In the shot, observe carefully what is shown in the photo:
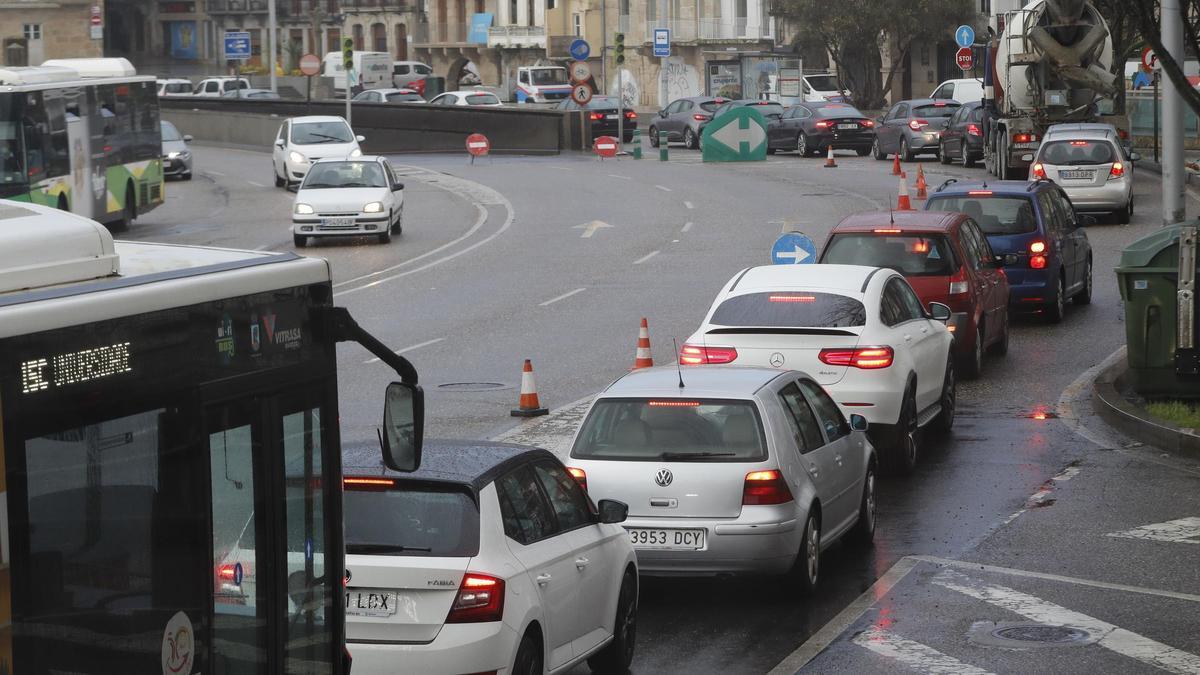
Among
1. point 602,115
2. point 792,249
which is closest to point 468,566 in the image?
point 792,249

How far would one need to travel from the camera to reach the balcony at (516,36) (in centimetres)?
10650

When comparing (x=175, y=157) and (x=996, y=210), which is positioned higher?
(x=175, y=157)

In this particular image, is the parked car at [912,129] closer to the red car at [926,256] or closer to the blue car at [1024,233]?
the blue car at [1024,233]

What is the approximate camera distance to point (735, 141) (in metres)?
51.9

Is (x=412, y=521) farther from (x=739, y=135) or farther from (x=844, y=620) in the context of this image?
(x=739, y=135)

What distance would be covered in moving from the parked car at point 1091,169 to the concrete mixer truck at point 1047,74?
13.3 feet

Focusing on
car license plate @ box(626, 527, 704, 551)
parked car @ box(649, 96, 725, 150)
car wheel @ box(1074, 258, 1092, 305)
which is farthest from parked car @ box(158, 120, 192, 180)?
car license plate @ box(626, 527, 704, 551)

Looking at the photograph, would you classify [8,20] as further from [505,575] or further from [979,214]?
[505,575]

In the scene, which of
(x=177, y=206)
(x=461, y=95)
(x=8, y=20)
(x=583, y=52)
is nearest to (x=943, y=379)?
(x=177, y=206)

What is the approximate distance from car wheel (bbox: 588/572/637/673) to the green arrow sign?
142ft

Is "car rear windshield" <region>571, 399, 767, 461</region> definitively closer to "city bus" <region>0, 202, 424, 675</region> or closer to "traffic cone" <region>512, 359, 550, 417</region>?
"city bus" <region>0, 202, 424, 675</region>

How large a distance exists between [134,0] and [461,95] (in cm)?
6226

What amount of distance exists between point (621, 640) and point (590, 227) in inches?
1038

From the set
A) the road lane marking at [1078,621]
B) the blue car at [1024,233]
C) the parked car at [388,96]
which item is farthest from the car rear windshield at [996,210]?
the parked car at [388,96]
